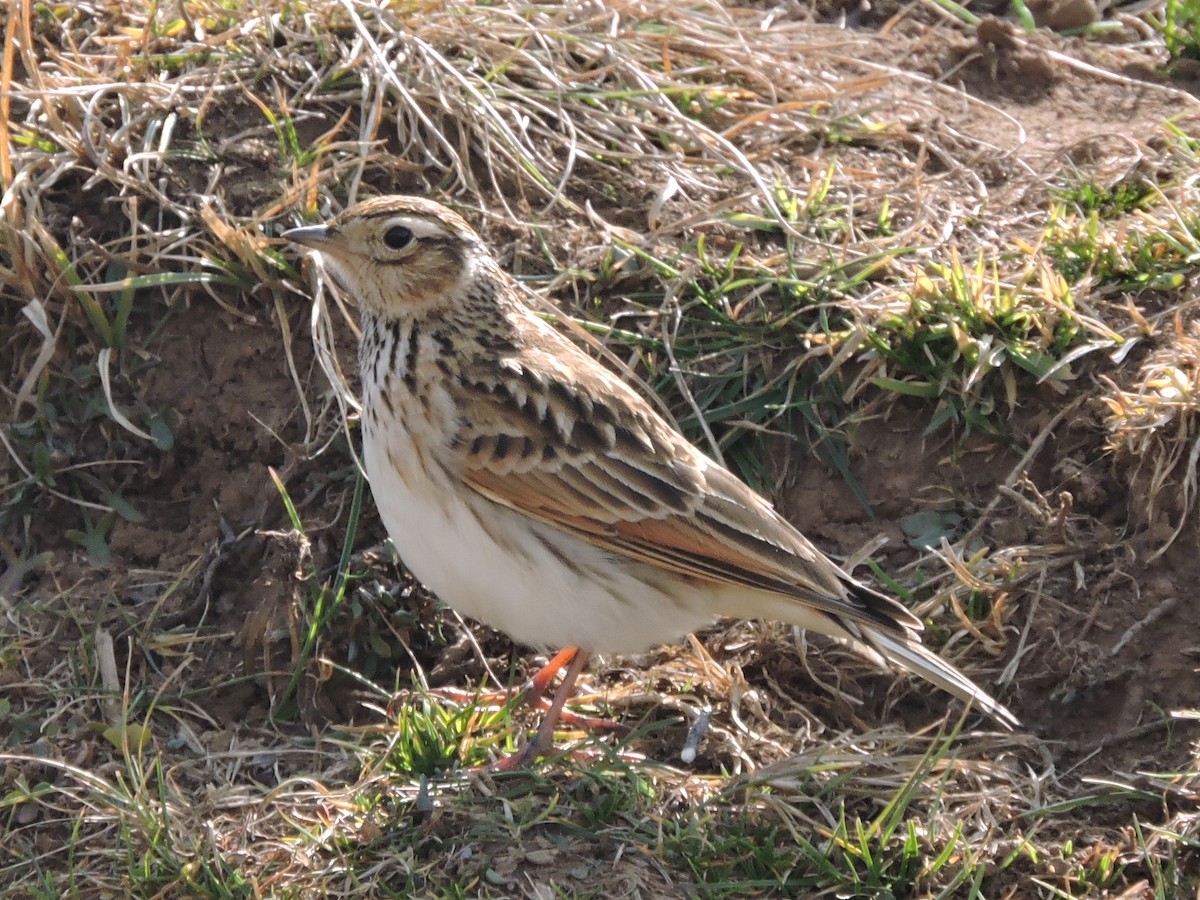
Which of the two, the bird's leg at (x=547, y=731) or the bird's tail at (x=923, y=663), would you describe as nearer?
the bird's tail at (x=923, y=663)

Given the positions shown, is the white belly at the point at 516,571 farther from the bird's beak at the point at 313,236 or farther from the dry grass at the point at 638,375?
the bird's beak at the point at 313,236

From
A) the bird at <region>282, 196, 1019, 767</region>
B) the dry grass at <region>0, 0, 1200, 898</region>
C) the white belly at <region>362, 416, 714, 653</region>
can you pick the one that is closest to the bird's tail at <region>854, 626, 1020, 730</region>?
the bird at <region>282, 196, 1019, 767</region>

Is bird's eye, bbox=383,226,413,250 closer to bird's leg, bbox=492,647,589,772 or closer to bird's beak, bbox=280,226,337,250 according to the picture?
bird's beak, bbox=280,226,337,250

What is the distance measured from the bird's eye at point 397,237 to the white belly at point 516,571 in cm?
56

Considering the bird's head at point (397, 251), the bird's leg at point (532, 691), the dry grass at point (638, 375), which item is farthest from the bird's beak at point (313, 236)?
the bird's leg at point (532, 691)

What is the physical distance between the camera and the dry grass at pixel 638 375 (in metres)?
4.18

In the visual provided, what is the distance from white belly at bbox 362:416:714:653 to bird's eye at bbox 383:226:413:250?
0.56 metres

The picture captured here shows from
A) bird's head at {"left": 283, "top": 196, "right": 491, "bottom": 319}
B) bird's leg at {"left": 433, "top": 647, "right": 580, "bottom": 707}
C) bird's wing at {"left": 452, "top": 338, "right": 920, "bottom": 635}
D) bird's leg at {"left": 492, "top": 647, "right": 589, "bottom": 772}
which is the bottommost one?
bird's leg at {"left": 433, "top": 647, "right": 580, "bottom": 707}

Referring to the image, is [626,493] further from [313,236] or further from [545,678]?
[313,236]

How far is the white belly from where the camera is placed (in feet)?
14.3

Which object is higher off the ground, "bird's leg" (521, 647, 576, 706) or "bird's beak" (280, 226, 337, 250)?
"bird's beak" (280, 226, 337, 250)

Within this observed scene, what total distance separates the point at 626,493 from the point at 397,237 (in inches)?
40.2

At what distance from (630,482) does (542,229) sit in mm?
1635

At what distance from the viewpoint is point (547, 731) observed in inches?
177
